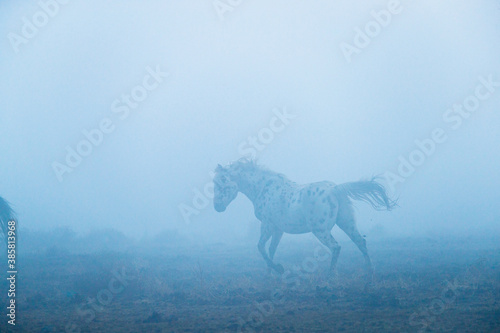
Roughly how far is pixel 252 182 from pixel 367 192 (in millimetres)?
3176

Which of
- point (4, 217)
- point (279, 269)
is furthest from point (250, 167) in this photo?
point (4, 217)

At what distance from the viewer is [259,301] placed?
7656 mm

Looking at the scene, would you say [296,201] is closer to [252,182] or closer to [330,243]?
[330,243]

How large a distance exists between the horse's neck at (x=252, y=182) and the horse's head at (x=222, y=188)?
25 cm

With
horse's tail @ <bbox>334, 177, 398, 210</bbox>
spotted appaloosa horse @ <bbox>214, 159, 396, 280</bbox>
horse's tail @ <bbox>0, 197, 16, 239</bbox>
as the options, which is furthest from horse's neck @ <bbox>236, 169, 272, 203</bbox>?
horse's tail @ <bbox>0, 197, 16, 239</bbox>

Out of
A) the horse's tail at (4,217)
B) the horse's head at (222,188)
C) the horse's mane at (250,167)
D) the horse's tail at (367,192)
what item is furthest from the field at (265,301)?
the horse's mane at (250,167)

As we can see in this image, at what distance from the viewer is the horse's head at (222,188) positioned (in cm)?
1159

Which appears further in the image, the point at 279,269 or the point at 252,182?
the point at 252,182

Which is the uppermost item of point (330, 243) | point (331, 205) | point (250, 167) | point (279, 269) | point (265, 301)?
point (250, 167)

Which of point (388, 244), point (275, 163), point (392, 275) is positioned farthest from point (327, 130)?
point (392, 275)

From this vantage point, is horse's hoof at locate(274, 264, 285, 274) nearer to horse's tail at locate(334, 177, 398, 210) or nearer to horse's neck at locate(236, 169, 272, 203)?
horse's neck at locate(236, 169, 272, 203)

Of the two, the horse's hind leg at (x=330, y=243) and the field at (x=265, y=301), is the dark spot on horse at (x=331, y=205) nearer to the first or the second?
the horse's hind leg at (x=330, y=243)

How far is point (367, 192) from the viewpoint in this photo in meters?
10.8

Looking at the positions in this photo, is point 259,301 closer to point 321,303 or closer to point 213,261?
point 321,303
